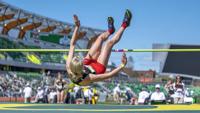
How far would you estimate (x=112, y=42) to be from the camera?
5.77 metres

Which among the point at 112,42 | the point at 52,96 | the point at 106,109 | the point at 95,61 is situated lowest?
the point at 106,109

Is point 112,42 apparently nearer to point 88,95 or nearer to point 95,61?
point 95,61

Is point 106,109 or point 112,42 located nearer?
point 112,42

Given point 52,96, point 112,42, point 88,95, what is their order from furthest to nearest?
point 88,95, point 52,96, point 112,42

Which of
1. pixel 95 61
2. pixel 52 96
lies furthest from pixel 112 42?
pixel 52 96

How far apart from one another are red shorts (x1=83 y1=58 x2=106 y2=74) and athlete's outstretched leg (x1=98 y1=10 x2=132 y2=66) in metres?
0.06

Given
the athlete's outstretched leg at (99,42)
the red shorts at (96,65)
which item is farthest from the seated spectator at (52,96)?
the red shorts at (96,65)

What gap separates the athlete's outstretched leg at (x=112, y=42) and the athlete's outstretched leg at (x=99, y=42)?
9 centimetres

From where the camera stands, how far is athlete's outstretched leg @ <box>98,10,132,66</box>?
5633mm

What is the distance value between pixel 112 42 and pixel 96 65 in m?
0.41

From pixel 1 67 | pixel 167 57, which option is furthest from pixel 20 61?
pixel 167 57

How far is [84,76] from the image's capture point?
536 cm

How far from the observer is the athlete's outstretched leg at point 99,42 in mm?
5719

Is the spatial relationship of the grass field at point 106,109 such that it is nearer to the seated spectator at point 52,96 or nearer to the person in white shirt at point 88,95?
the seated spectator at point 52,96
